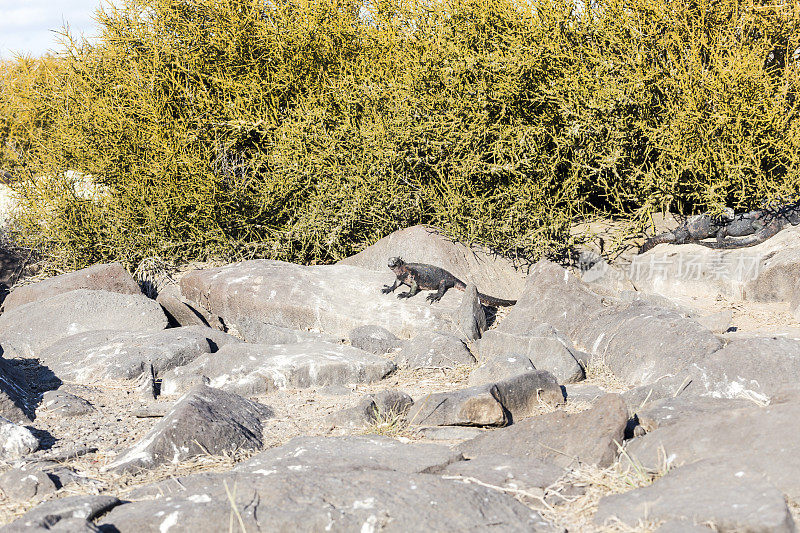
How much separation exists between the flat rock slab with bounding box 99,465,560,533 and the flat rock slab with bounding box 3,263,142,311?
5.30 meters

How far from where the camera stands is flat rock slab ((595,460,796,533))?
214cm

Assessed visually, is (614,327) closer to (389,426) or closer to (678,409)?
(678,409)

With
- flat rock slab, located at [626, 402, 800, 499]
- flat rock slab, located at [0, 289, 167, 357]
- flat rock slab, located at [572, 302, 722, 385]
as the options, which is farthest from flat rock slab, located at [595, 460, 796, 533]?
flat rock slab, located at [0, 289, 167, 357]

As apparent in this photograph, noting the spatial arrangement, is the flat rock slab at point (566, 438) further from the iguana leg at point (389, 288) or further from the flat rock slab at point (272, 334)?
the iguana leg at point (389, 288)

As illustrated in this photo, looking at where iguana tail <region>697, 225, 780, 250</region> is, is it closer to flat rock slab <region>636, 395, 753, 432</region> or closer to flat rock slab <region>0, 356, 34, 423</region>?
flat rock slab <region>636, 395, 753, 432</region>

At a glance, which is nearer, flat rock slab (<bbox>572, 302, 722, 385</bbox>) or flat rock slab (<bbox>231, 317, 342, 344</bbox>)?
flat rock slab (<bbox>572, 302, 722, 385</bbox>)

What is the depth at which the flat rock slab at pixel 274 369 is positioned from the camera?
4.79 meters

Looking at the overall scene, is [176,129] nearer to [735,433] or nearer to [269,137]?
[269,137]

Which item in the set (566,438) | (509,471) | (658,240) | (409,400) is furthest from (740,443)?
(658,240)

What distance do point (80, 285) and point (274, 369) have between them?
11.4ft

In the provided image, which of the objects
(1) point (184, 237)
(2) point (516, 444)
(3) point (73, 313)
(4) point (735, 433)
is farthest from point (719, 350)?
(1) point (184, 237)

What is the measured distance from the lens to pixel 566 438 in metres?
3.14

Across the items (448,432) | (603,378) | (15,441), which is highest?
(15,441)

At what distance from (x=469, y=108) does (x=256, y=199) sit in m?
2.65
